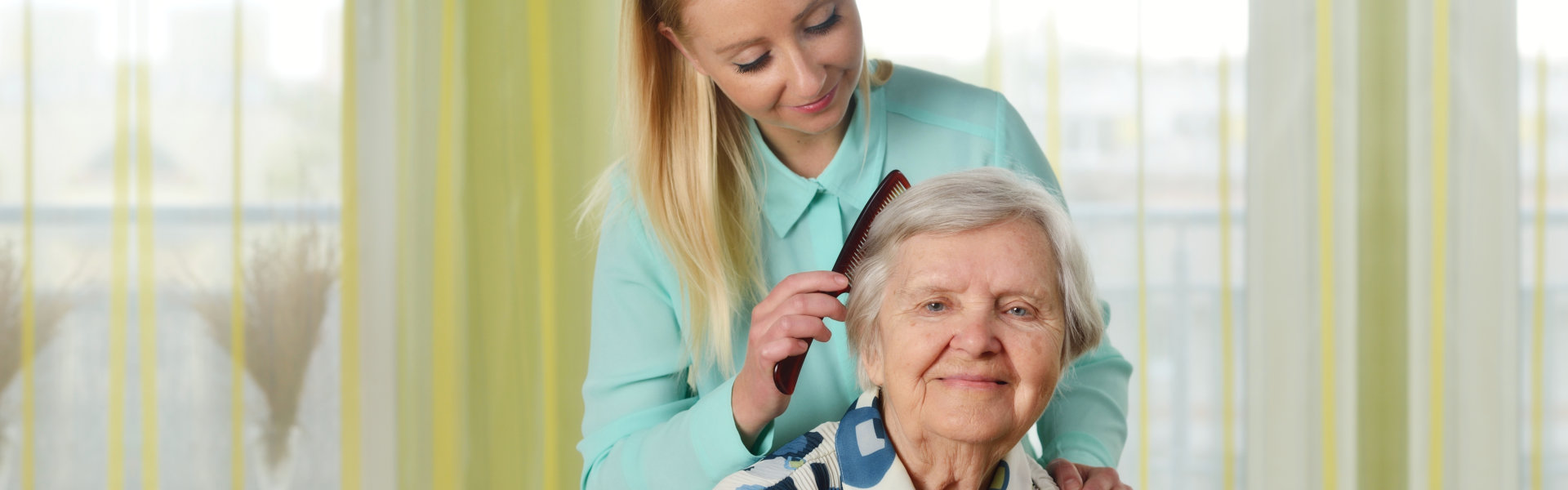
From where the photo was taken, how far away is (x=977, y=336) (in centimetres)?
107

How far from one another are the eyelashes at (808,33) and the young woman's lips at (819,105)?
2.5 inches

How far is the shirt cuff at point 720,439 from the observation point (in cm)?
113

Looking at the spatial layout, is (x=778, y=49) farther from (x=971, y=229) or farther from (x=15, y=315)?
(x=15, y=315)

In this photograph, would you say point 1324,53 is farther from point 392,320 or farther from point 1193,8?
point 392,320

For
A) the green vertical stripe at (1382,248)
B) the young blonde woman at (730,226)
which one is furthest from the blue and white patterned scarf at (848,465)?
the green vertical stripe at (1382,248)

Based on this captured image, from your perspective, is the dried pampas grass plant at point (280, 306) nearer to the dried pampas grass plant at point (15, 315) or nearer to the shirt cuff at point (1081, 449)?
the dried pampas grass plant at point (15, 315)

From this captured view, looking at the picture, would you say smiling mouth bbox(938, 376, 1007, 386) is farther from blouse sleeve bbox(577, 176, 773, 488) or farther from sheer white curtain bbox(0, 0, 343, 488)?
sheer white curtain bbox(0, 0, 343, 488)

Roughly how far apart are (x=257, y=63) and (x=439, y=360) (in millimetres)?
873

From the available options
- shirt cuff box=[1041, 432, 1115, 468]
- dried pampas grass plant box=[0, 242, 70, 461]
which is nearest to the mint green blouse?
shirt cuff box=[1041, 432, 1115, 468]

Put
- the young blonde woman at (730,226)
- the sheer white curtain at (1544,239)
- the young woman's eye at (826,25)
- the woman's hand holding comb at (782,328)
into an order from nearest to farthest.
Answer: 1. the woman's hand holding comb at (782,328)
2. the young woman's eye at (826,25)
3. the young blonde woman at (730,226)
4. the sheer white curtain at (1544,239)

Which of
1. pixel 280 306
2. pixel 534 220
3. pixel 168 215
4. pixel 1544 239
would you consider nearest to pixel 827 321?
pixel 534 220

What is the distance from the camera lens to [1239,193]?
9.29 feet

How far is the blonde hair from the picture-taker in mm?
1286

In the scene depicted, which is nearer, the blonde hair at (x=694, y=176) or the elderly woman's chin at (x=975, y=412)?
the elderly woman's chin at (x=975, y=412)
